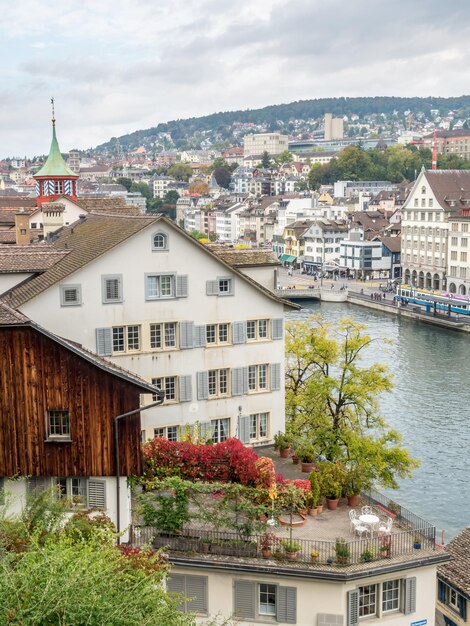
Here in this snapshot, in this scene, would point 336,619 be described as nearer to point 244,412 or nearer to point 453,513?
point 244,412

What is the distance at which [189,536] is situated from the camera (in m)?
18.7

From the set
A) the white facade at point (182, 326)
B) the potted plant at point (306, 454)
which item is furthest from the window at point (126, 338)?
the potted plant at point (306, 454)

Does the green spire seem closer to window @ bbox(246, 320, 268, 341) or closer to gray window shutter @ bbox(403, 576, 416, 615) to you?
window @ bbox(246, 320, 268, 341)

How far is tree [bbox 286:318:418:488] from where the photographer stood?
2880 cm

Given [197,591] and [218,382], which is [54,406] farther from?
[218,382]

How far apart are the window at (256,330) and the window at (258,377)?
938 mm

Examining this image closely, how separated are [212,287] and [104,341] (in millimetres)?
3903

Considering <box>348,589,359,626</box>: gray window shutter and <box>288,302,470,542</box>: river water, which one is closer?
<box>348,589,359,626</box>: gray window shutter

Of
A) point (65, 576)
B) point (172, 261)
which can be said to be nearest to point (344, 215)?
point (172, 261)

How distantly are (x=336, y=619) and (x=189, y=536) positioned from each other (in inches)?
140

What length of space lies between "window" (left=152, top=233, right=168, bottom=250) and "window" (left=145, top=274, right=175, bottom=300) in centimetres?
87

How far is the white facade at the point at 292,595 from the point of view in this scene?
18.0 metres

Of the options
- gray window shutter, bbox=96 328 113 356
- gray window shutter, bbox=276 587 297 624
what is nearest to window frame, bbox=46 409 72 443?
gray window shutter, bbox=276 587 297 624

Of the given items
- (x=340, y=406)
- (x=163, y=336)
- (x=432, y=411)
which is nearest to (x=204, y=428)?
(x=163, y=336)
